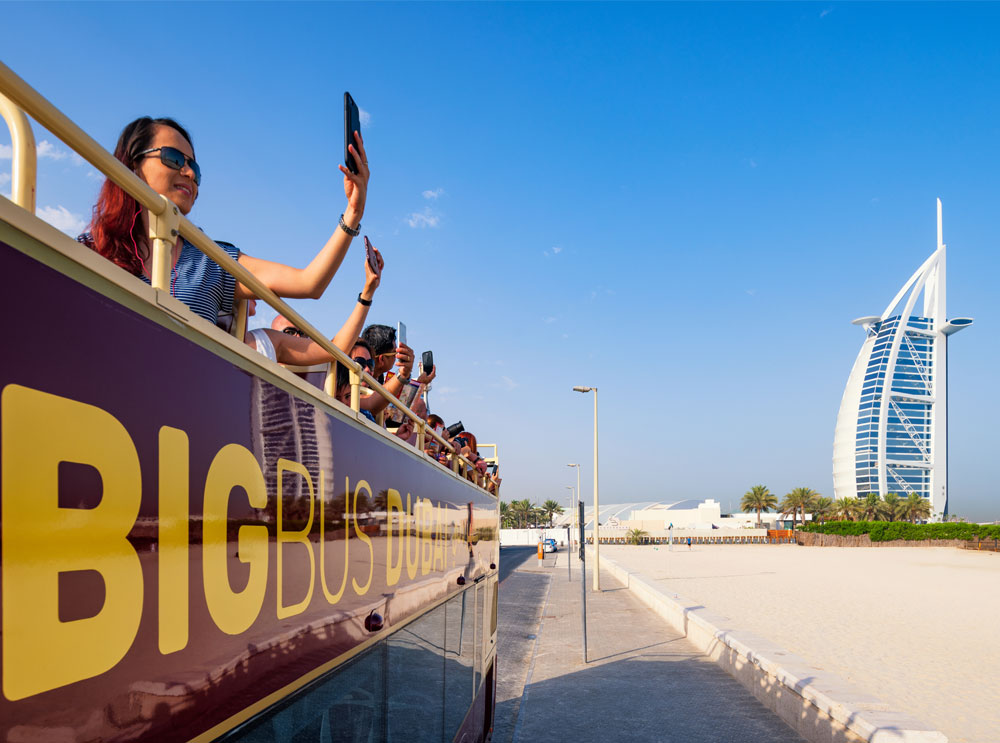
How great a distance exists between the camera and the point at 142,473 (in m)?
1.45

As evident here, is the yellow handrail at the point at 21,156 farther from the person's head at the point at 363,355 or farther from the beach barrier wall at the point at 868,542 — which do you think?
the beach barrier wall at the point at 868,542

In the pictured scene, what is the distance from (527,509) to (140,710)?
133105mm

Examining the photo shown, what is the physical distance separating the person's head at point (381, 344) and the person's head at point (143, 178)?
2.64m

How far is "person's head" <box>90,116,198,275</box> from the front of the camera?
1976mm

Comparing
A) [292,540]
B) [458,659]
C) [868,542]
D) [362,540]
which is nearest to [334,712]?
[362,540]

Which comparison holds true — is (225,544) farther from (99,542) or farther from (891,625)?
(891,625)

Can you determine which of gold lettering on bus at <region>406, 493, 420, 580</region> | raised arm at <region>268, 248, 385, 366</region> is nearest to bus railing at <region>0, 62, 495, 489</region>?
raised arm at <region>268, 248, 385, 366</region>

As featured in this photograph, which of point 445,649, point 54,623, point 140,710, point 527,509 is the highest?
point 54,623

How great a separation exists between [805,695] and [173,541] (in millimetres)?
9388

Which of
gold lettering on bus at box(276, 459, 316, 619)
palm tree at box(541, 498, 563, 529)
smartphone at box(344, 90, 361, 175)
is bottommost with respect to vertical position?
palm tree at box(541, 498, 563, 529)

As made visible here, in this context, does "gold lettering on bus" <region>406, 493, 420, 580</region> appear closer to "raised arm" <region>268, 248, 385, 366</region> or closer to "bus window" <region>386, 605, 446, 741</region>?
"bus window" <region>386, 605, 446, 741</region>

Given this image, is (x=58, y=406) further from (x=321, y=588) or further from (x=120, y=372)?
(x=321, y=588)

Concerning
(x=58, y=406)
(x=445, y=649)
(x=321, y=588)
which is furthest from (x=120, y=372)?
(x=445, y=649)

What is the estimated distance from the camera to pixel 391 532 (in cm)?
338
